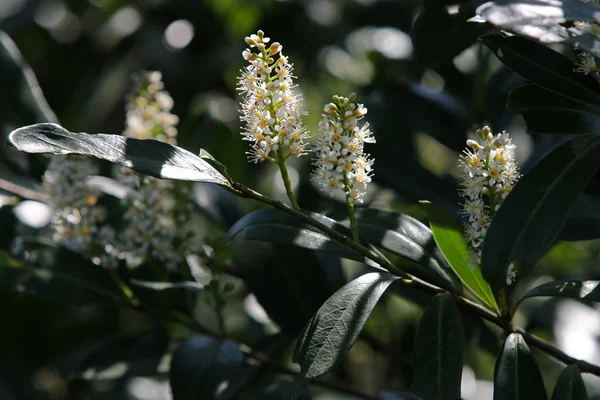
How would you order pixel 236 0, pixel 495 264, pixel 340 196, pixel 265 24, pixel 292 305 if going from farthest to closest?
pixel 236 0 → pixel 265 24 → pixel 340 196 → pixel 292 305 → pixel 495 264

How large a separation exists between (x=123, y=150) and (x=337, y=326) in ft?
1.38

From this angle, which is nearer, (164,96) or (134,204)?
(134,204)

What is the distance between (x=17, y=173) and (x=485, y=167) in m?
1.51

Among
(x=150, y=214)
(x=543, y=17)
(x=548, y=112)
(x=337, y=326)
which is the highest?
(x=543, y=17)

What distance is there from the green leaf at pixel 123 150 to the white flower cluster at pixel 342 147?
0.18 meters

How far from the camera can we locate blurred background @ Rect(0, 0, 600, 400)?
1.84m

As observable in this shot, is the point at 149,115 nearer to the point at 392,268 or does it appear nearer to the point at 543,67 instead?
the point at 392,268

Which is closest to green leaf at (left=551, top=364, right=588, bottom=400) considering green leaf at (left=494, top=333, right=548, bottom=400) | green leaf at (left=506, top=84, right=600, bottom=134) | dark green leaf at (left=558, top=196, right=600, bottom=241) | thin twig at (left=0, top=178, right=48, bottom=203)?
green leaf at (left=494, top=333, right=548, bottom=400)

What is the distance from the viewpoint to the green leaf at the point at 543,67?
3.73 feet

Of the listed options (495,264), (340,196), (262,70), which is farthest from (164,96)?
(495,264)

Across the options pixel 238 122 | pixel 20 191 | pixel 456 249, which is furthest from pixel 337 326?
pixel 238 122

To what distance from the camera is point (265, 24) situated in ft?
9.66

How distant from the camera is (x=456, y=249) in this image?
1.21 m

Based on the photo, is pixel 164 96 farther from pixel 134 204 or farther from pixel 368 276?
pixel 368 276
